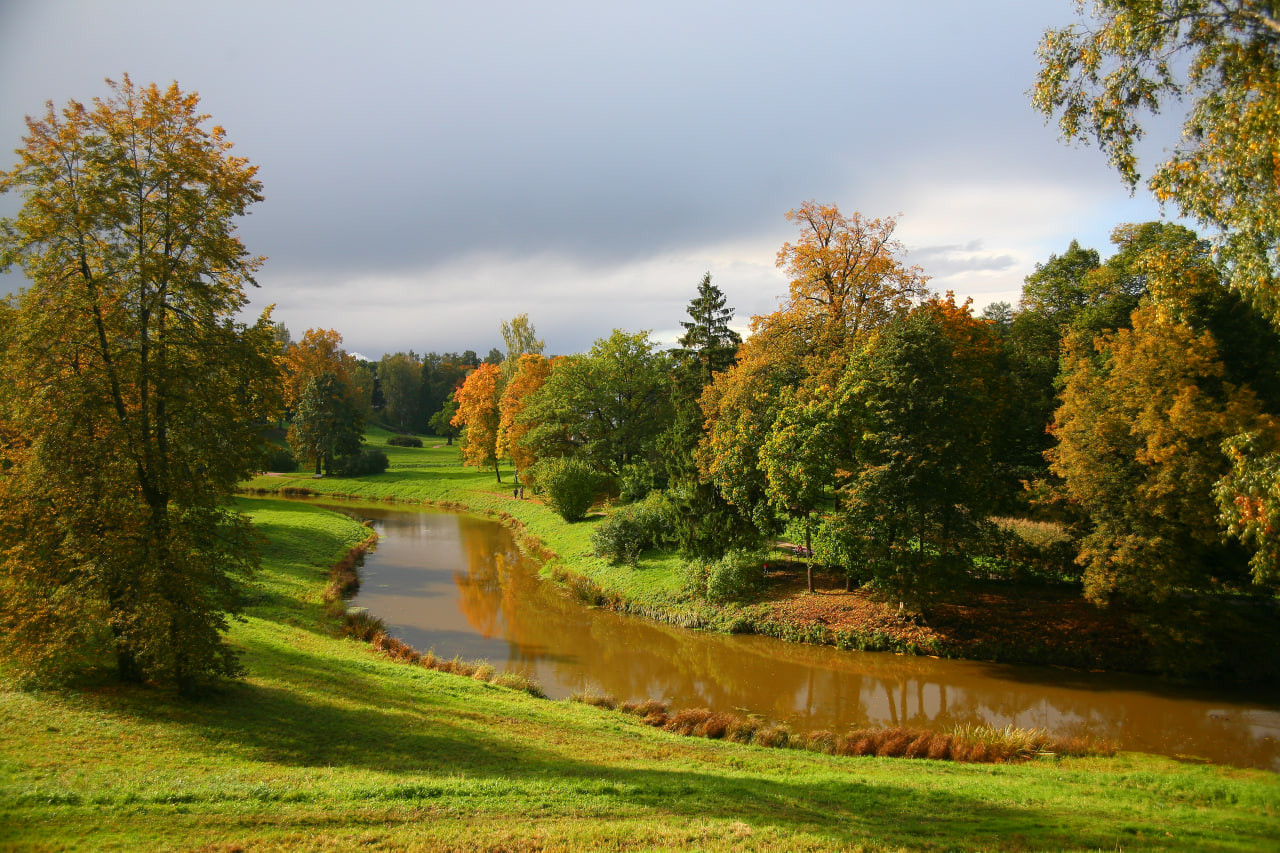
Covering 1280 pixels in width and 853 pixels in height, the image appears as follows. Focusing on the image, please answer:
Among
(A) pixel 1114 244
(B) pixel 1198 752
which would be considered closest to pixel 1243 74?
(B) pixel 1198 752

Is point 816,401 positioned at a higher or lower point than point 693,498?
higher

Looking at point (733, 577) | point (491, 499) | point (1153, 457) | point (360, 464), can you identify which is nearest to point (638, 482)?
point (733, 577)

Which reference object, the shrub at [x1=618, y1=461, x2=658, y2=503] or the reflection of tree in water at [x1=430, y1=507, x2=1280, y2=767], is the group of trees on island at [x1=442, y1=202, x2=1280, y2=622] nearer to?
the shrub at [x1=618, y1=461, x2=658, y2=503]

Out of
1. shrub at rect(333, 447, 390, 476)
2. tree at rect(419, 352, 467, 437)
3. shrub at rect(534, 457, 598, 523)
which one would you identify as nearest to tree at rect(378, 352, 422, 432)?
tree at rect(419, 352, 467, 437)

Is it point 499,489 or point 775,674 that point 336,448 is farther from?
point 775,674

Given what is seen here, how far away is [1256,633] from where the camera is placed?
19031mm

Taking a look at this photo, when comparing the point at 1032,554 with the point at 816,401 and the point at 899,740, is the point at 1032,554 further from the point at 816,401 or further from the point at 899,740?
the point at 899,740

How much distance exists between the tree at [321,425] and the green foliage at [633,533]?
141 feet

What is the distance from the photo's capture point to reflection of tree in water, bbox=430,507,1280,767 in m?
16.2

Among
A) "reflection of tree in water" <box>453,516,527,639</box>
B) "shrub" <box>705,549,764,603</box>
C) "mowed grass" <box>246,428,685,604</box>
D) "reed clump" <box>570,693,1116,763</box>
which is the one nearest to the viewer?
"reed clump" <box>570,693,1116,763</box>

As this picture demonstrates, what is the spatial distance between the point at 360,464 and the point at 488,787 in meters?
63.3

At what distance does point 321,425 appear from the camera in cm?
6406

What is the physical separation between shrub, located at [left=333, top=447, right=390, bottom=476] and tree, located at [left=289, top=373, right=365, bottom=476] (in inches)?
29.0

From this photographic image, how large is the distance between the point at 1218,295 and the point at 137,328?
3314cm
